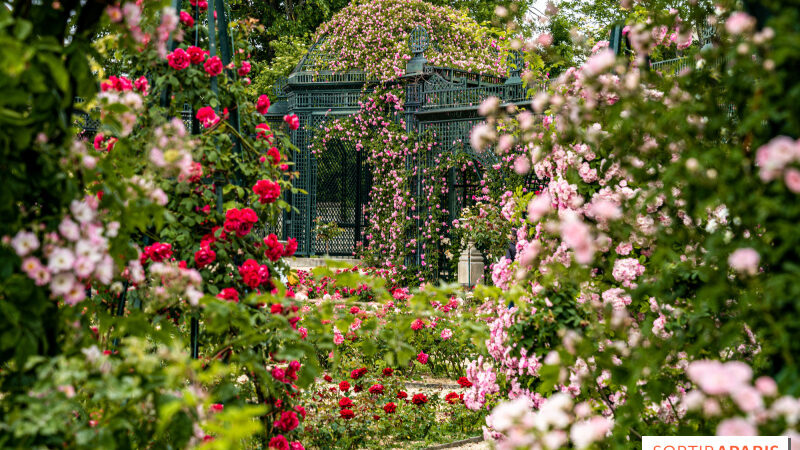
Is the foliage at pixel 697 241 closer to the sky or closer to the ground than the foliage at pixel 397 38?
closer to the ground

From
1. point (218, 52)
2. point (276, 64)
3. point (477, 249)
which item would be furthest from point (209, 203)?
point (276, 64)

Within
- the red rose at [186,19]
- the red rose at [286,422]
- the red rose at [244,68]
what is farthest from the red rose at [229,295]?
the red rose at [186,19]

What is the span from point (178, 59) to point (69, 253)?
166 cm

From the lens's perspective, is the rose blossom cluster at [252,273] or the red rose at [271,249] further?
the red rose at [271,249]

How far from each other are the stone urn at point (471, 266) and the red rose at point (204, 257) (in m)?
9.88

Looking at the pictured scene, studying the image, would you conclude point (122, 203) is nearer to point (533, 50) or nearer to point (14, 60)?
point (14, 60)

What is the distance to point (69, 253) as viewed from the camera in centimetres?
144

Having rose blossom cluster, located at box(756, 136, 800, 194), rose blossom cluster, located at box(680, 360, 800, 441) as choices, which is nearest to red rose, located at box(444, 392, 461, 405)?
rose blossom cluster, located at box(680, 360, 800, 441)

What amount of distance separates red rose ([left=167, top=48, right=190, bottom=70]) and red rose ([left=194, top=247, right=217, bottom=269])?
809mm

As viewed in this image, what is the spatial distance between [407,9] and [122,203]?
1621 centimetres

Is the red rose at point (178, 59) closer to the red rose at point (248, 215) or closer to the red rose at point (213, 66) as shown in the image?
the red rose at point (213, 66)

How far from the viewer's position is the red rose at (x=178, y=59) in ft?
9.46

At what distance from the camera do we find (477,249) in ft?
41.6

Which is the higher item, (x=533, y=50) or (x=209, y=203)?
(x=533, y=50)
